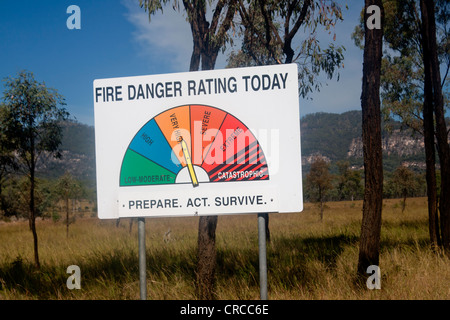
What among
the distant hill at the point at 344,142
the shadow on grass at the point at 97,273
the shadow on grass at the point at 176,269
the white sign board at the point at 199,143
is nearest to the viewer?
the white sign board at the point at 199,143

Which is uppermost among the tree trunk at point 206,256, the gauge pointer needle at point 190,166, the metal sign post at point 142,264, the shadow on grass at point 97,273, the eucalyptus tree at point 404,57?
the eucalyptus tree at point 404,57

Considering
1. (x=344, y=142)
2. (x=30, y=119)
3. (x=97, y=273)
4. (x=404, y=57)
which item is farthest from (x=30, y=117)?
(x=344, y=142)

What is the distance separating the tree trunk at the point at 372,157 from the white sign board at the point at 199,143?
3.41 m

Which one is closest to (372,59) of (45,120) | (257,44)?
(257,44)

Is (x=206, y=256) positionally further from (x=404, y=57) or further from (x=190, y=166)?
(x=404, y=57)

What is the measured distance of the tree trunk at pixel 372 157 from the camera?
18.0 feet

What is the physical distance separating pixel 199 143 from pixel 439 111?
7543mm

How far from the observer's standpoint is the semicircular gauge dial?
254 centimetres

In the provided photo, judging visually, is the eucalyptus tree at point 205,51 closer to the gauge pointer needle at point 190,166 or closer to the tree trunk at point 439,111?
the gauge pointer needle at point 190,166

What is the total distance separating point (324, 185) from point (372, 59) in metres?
24.4

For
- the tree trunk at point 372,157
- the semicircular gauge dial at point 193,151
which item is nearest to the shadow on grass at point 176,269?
the tree trunk at point 372,157

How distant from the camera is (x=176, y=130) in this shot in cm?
264

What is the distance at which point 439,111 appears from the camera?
27.5 ft

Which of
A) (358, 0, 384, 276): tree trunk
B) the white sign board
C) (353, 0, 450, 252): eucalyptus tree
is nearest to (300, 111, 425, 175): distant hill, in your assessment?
(353, 0, 450, 252): eucalyptus tree
